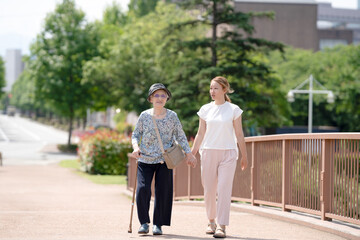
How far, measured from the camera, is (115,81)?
132 feet

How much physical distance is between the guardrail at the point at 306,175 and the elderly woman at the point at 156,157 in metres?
1.90

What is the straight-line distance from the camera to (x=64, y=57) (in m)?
45.9

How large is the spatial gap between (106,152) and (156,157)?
63.4 ft

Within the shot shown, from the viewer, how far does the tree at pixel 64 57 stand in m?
45.4

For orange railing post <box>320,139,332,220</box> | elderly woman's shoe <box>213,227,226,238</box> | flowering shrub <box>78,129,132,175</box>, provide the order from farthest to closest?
flowering shrub <box>78,129,132,175</box> < orange railing post <box>320,139,332,220</box> < elderly woman's shoe <box>213,227,226,238</box>

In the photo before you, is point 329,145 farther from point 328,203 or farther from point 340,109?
point 340,109

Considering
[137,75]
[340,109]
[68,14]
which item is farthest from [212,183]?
[340,109]

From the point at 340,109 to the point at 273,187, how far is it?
42.7m

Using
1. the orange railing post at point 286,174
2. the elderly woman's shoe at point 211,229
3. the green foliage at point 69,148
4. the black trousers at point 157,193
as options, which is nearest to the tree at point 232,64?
the orange railing post at point 286,174

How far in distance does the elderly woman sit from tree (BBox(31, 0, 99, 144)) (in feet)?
128

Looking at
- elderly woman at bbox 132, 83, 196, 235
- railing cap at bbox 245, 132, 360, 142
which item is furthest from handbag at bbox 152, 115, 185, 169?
railing cap at bbox 245, 132, 360, 142

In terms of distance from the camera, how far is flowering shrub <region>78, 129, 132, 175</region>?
2538 centimetres

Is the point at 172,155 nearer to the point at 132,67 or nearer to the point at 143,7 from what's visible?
the point at 132,67

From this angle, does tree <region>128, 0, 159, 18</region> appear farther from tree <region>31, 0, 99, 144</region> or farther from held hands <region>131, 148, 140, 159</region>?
held hands <region>131, 148, 140, 159</region>
